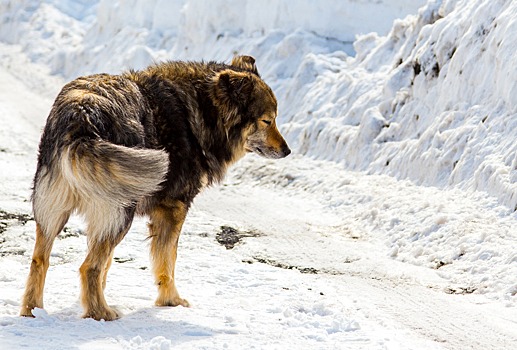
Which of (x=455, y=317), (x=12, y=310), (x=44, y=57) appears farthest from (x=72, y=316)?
(x=44, y=57)

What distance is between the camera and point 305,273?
7.40 meters

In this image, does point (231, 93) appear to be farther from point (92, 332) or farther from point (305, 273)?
point (92, 332)

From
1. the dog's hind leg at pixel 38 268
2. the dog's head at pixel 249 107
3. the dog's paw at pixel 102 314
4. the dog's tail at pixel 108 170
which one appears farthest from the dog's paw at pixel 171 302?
the dog's head at pixel 249 107

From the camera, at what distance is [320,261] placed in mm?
7914

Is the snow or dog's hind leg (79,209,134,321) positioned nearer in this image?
dog's hind leg (79,209,134,321)

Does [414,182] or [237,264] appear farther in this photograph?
[414,182]

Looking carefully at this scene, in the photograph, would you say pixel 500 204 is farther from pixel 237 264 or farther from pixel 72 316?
pixel 72 316

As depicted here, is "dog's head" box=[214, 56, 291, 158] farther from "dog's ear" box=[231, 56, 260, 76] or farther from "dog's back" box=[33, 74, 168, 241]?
"dog's back" box=[33, 74, 168, 241]

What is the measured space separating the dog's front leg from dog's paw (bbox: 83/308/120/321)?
0.68m

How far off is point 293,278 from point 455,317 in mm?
1546

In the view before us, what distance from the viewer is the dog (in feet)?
15.6

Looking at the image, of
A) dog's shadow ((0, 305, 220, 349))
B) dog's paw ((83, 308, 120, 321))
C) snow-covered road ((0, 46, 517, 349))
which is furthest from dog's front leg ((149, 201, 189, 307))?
dog's paw ((83, 308, 120, 321))

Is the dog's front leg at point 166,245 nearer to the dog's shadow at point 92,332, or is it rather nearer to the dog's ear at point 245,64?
the dog's shadow at point 92,332

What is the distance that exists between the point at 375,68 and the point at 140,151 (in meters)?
9.74
